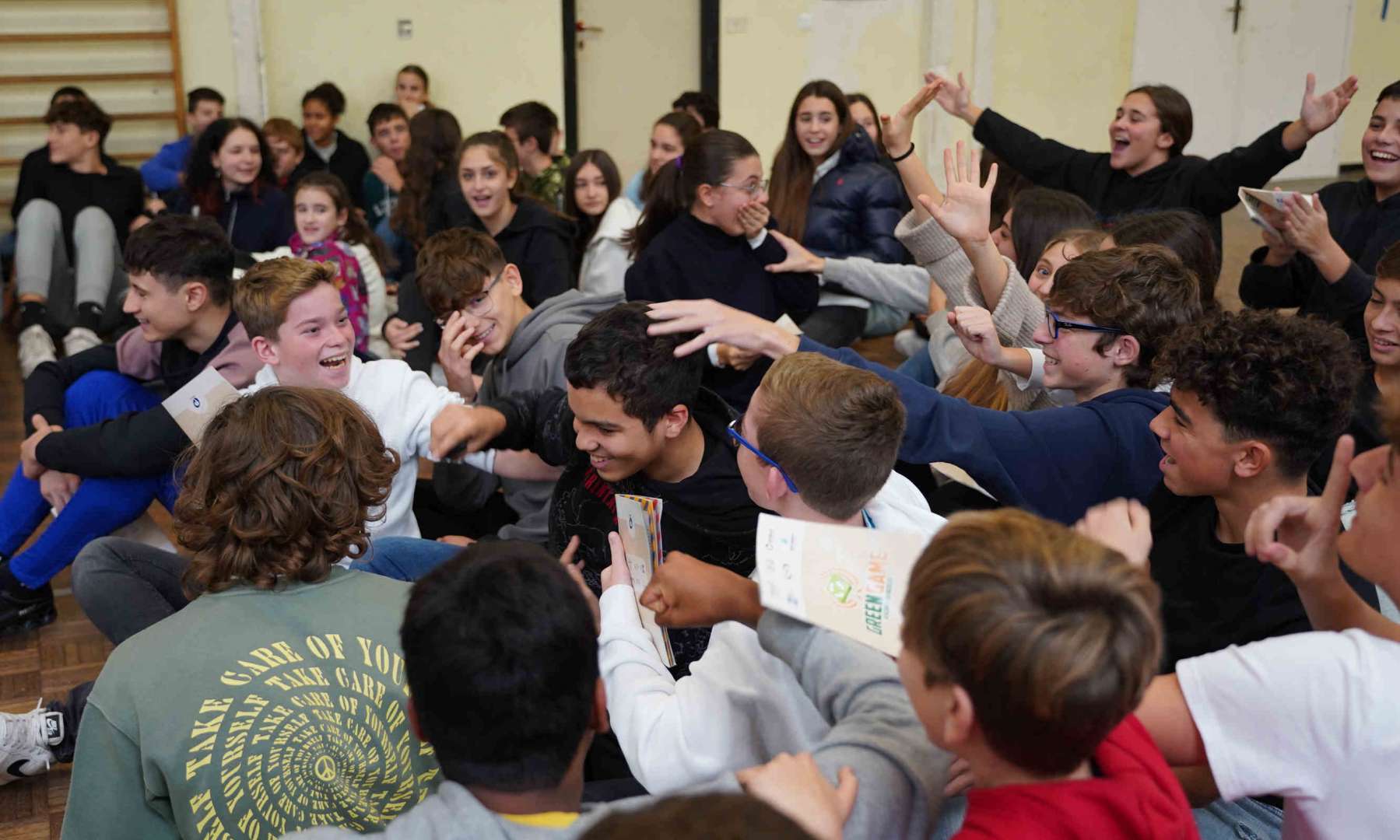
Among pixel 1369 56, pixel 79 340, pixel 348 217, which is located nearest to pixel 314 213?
pixel 348 217

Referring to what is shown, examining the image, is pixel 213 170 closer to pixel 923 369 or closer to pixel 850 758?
pixel 923 369

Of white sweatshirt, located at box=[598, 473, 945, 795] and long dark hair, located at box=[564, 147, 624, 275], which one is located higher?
long dark hair, located at box=[564, 147, 624, 275]

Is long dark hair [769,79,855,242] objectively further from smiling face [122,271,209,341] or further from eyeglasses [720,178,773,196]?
smiling face [122,271,209,341]

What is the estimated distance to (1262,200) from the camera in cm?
309

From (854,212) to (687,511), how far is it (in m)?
3.01

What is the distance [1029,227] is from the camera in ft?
10.3

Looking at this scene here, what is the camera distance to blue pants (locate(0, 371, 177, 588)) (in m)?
2.74

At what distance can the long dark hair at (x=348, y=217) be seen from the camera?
14.8ft

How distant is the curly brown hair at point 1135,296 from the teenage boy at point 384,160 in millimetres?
5227

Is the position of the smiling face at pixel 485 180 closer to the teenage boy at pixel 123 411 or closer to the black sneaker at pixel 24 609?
the teenage boy at pixel 123 411

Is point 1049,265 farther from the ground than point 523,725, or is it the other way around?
point 1049,265

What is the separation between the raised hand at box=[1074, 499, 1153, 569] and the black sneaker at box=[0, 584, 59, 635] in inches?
110

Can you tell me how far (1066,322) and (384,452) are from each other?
4.23 ft

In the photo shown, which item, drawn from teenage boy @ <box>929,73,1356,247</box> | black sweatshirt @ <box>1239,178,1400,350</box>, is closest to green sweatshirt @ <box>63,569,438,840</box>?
black sweatshirt @ <box>1239,178,1400,350</box>
